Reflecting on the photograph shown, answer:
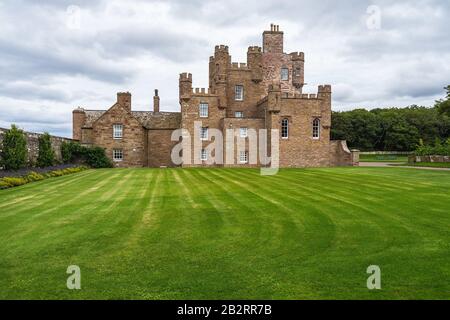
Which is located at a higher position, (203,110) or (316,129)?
(203,110)

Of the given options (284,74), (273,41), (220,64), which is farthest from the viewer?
(284,74)

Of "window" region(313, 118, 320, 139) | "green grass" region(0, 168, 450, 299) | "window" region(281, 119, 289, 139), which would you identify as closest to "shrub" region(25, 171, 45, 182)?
"green grass" region(0, 168, 450, 299)

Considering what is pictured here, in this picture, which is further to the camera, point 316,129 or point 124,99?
point 316,129

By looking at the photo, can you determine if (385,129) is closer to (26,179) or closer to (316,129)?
(316,129)

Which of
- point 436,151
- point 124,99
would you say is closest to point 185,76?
point 124,99

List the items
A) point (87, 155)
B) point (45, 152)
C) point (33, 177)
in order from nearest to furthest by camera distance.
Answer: point (33, 177), point (45, 152), point (87, 155)

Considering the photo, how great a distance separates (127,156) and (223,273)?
37.8 meters

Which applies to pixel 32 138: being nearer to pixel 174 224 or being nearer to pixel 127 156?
pixel 127 156

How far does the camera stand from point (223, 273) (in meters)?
6.09

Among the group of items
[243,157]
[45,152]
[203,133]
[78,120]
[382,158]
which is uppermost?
[78,120]

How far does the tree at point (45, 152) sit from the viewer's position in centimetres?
2972

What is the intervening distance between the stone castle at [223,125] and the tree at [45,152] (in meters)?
10.4

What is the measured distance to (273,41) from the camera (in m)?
48.0

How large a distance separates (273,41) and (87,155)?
87.9 ft
